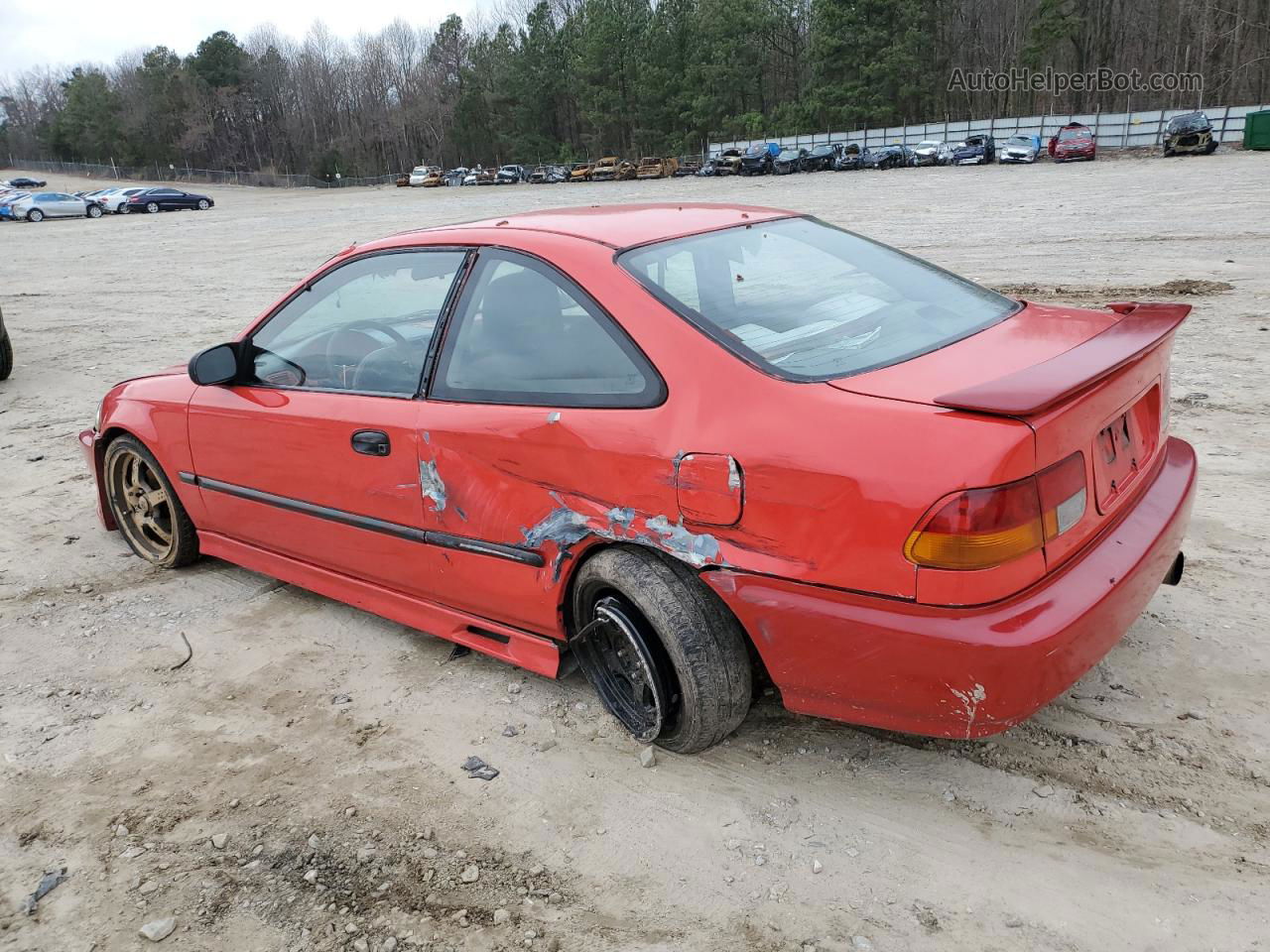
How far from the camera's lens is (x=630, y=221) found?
3186 mm

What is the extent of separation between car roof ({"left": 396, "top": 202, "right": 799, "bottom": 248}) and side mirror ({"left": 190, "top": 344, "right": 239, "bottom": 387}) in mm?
843

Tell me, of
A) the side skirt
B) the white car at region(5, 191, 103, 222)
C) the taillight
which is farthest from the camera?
the white car at region(5, 191, 103, 222)

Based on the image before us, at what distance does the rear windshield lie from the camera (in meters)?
2.59

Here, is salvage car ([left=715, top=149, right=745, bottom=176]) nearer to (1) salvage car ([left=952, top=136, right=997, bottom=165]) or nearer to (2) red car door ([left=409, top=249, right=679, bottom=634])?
(1) salvage car ([left=952, top=136, right=997, bottom=165])

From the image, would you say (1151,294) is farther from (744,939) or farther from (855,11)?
(855,11)

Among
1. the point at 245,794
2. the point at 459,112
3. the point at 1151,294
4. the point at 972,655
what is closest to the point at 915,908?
the point at 972,655

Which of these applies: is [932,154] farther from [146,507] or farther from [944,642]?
[944,642]

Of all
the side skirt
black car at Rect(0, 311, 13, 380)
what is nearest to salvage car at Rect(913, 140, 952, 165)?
black car at Rect(0, 311, 13, 380)

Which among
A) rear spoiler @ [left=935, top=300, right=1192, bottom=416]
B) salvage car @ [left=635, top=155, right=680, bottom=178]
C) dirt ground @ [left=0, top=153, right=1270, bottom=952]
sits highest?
salvage car @ [left=635, top=155, right=680, bottom=178]

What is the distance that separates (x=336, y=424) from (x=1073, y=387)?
91.8 inches

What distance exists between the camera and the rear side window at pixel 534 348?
8.72 ft

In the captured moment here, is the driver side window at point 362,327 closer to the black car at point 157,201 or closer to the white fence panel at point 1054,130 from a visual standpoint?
the white fence panel at point 1054,130

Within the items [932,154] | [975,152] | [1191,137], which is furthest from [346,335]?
[932,154]

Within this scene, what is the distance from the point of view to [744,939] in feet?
7.11
